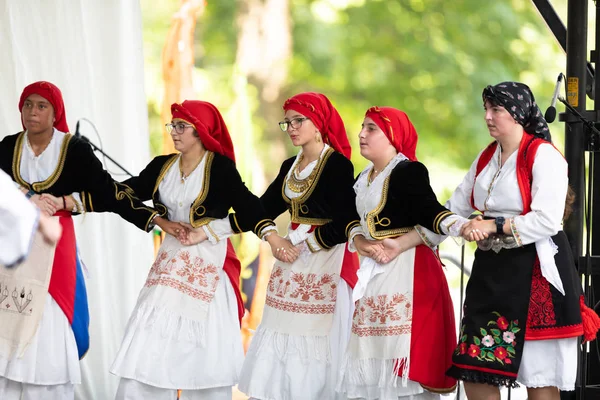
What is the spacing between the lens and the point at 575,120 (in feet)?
13.6

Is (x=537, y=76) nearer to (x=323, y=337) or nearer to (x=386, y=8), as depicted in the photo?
(x=386, y=8)

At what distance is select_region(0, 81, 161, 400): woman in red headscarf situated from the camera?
4230mm

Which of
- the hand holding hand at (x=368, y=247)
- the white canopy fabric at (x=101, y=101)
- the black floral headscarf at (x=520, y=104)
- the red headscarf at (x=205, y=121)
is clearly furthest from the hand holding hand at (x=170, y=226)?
the black floral headscarf at (x=520, y=104)

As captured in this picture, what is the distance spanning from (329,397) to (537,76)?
6.73 m

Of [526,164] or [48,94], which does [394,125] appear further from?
[48,94]

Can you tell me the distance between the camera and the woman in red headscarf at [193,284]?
13.6ft

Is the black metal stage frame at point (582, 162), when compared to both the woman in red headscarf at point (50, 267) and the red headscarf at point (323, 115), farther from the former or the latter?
the woman in red headscarf at point (50, 267)

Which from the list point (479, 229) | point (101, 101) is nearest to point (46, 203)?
point (101, 101)

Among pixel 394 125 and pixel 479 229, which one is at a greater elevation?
pixel 394 125

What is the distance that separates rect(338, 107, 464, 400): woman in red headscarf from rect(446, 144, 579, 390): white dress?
0.90 ft

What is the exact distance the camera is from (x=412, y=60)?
32.2 ft

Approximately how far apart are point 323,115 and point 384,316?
3.40 ft

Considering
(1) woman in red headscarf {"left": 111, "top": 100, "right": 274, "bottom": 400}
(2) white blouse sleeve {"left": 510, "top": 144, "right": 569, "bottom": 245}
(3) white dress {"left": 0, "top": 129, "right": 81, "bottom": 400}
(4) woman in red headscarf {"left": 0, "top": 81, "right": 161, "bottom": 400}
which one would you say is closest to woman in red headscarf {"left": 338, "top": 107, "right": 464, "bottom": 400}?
(2) white blouse sleeve {"left": 510, "top": 144, "right": 569, "bottom": 245}

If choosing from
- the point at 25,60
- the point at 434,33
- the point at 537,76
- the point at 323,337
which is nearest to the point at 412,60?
the point at 434,33
